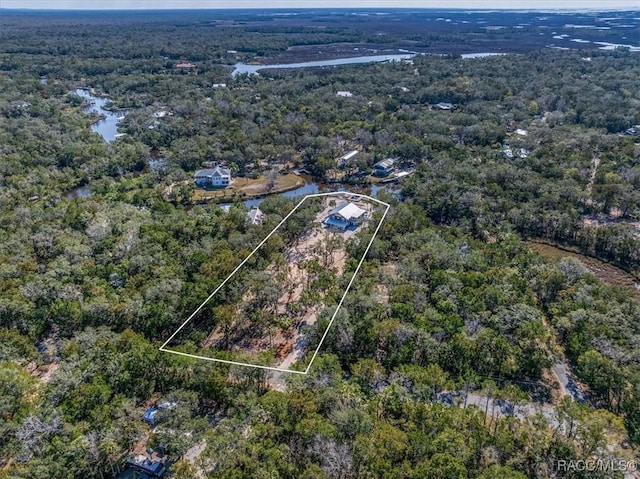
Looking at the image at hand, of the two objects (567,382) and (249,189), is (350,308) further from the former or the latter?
(249,189)

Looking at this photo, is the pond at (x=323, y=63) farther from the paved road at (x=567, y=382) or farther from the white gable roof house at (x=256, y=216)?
the paved road at (x=567, y=382)

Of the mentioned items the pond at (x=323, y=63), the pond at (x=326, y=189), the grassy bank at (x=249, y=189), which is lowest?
the pond at (x=326, y=189)

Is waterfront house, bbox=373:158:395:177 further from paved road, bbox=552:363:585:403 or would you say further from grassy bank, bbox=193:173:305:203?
paved road, bbox=552:363:585:403

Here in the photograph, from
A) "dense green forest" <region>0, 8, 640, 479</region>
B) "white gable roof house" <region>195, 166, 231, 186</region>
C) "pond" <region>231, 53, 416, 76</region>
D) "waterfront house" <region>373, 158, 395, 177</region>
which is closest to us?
"dense green forest" <region>0, 8, 640, 479</region>

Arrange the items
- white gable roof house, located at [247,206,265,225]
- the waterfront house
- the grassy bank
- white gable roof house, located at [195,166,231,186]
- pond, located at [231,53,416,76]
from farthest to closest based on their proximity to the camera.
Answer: pond, located at [231,53,416,76], the waterfront house, white gable roof house, located at [195,166,231,186], the grassy bank, white gable roof house, located at [247,206,265,225]

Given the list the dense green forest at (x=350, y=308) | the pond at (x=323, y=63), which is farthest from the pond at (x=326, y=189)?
the pond at (x=323, y=63)

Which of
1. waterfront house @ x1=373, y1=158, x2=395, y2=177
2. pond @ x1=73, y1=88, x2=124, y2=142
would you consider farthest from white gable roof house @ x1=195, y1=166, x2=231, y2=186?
pond @ x1=73, y1=88, x2=124, y2=142
